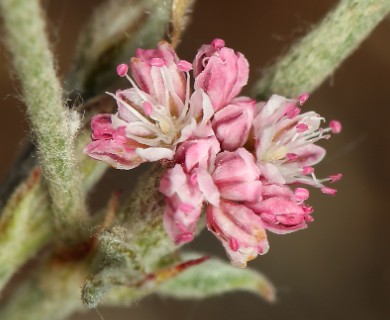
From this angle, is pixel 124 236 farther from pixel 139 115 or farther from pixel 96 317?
pixel 96 317

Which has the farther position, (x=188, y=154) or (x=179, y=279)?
(x=179, y=279)

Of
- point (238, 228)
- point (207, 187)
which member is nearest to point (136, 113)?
point (207, 187)

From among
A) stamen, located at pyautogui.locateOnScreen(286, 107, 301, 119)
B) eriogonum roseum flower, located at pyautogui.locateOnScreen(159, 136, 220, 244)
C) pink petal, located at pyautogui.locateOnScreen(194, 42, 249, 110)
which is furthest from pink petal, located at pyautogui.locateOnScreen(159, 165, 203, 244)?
stamen, located at pyautogui.locateOnScreen(286, 107, 301, 119)

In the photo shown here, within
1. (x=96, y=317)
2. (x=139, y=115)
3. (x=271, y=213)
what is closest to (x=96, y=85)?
(x=139, y=115)

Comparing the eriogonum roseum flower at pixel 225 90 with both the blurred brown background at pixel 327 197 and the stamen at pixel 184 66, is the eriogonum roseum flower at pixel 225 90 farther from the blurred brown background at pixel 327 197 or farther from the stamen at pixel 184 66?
the blurred brown background at pixel 327 197

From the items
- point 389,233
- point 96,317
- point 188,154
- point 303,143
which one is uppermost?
point 303,143

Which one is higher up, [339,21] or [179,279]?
[339,21]

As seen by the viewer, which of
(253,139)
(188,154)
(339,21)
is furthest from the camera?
(339,21)

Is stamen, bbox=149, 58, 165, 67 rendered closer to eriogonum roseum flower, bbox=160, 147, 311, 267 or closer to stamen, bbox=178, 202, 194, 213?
eriogonum roseum flower, bbox=160, 147, 311, 267
